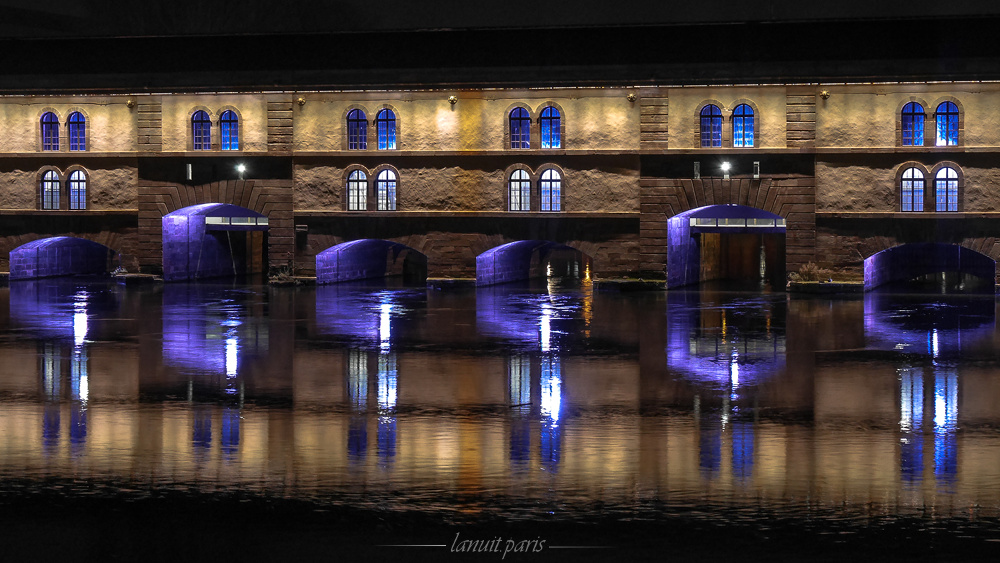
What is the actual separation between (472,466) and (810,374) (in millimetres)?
10449

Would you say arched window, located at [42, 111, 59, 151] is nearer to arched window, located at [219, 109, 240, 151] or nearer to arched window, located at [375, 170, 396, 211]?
arched window, located at [219, 109, 240, 151]

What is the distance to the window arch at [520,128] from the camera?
46188 mm

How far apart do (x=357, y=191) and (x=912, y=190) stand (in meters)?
20.0

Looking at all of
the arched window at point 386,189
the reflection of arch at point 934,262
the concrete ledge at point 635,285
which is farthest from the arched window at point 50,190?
the reflection of arch at point 934,262

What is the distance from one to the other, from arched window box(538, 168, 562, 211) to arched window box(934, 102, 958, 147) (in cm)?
1316

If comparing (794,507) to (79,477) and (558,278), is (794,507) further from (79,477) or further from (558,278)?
(558,278)

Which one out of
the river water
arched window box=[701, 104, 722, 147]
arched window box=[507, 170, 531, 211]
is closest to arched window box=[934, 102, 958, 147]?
arched window box=[701, 104, 722, 147]

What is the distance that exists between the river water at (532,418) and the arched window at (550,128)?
12.0m

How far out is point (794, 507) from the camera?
43.7 feet

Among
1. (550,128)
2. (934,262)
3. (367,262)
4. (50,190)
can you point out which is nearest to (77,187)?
(50,190)

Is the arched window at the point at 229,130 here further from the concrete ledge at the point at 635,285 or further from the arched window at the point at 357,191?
the concrete ledge at the point at 635,285

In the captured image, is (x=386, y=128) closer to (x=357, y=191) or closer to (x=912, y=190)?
(x=357, y=191)

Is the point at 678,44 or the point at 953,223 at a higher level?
the point at 678,44

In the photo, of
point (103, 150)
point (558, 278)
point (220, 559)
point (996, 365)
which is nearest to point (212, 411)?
point (220, 559)
